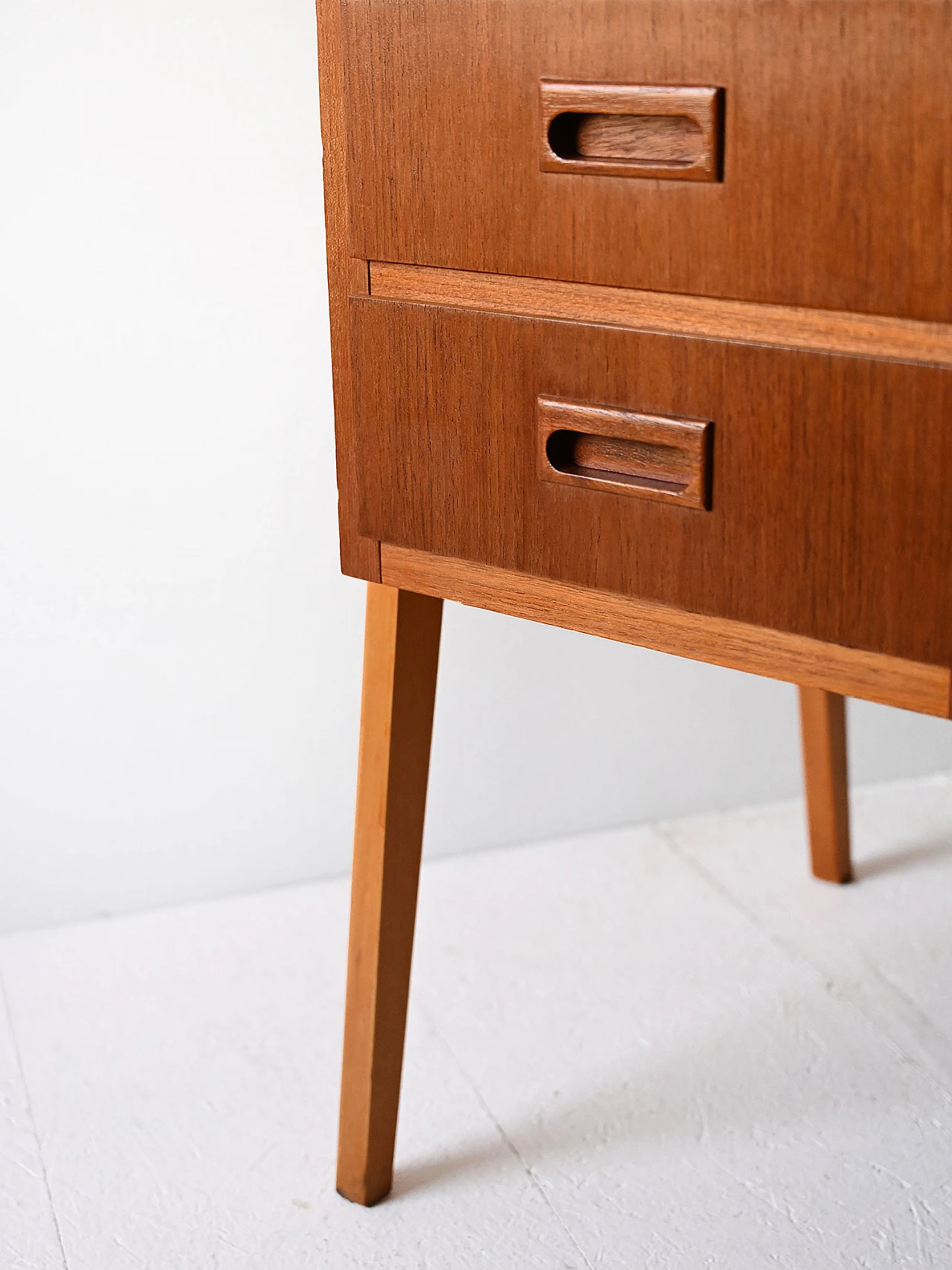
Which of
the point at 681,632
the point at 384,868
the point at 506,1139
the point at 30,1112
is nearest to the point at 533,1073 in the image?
the point at 506,1139

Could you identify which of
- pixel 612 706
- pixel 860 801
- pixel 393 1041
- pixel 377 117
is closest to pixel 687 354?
pixel 377 117

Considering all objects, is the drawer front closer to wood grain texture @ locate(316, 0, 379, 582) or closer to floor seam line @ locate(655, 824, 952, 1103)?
wood grain texture @ locate(316, 0, 379, 582)

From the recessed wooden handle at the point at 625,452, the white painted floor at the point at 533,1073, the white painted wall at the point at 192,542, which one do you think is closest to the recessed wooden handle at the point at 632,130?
the recessed wooden handle at the point at 625,452

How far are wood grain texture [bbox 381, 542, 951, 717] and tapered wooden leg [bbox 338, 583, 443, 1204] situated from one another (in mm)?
54

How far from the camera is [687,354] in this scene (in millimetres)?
681

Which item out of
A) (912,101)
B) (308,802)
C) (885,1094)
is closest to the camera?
(912,101)

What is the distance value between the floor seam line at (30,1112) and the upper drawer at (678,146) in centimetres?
64

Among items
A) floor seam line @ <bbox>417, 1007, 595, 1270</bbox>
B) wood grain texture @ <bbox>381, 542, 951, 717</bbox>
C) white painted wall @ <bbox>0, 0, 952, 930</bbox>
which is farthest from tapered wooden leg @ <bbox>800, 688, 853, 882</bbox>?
wood grain texture @ <bbox>381, 542, 951, 717</bbox>

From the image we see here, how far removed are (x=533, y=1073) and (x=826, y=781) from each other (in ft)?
1.31

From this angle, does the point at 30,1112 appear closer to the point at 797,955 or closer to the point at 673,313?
the point at 797,955

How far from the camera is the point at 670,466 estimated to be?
2.40 ft

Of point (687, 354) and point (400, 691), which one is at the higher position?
point (687, 354)

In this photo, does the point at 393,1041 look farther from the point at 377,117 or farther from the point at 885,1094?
the point at 377,117

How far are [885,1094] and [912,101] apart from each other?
0.73 m
